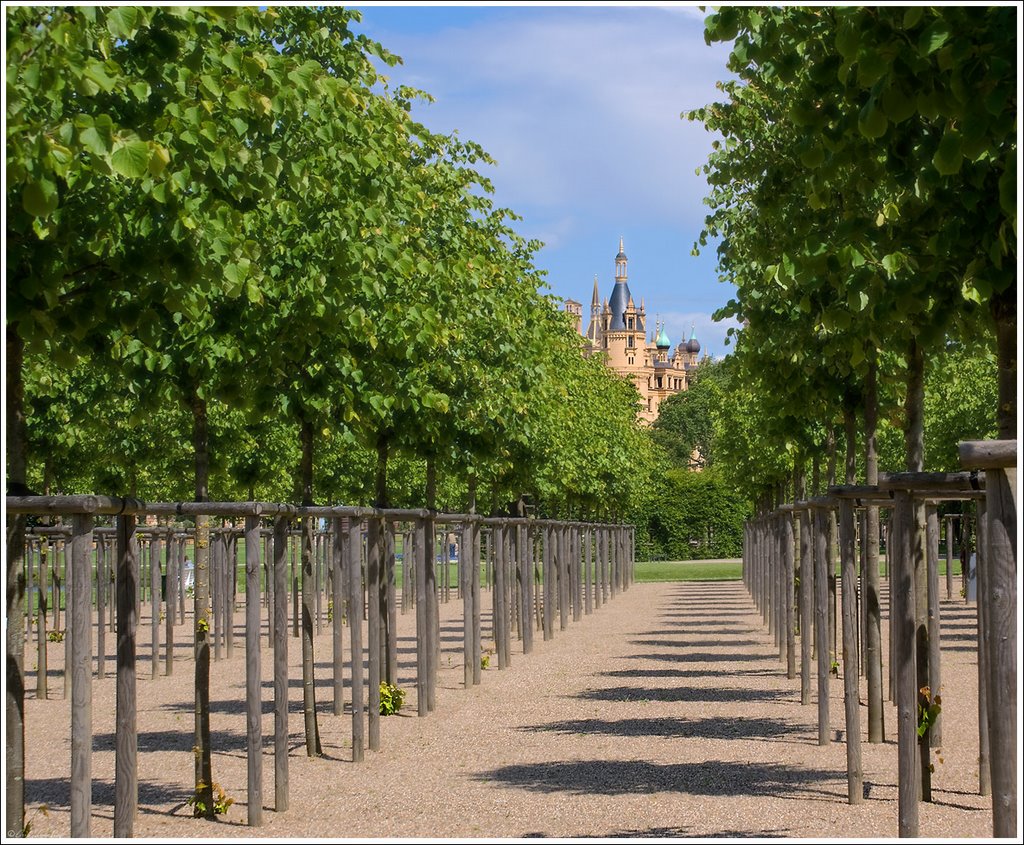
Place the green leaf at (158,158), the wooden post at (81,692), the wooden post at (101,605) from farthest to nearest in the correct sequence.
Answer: the wooden post at (101,605) → the wooden post at (81,692) → the green leaf at (158,158)

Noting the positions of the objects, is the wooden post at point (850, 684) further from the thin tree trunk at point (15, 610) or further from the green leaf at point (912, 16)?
the thin tree trunk at point (15, 610)

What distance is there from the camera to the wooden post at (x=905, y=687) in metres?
7.55

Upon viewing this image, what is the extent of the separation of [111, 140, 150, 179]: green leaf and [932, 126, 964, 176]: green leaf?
9.59ft

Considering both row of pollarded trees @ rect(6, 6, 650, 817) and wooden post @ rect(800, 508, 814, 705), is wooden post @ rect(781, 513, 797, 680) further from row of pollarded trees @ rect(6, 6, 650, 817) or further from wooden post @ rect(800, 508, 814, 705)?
row of pollarded trees @ rect(6, 6, 650, 817)

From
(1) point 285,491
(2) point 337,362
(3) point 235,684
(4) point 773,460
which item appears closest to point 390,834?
(2) point 337,362

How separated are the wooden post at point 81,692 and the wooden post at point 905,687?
12.1 ft

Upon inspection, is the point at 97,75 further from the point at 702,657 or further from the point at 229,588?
the point at 229,588

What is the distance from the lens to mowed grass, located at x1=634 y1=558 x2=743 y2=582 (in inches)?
2404

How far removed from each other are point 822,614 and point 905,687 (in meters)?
4.18

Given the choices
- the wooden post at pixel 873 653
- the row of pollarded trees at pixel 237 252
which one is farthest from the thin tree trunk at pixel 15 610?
the wooden post at pixel 873 653

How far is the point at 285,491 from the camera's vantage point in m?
41.4

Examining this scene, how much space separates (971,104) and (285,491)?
3648 centimetres

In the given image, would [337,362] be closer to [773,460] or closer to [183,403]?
[183,403]

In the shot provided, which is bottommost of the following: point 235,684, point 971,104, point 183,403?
point 235,684
